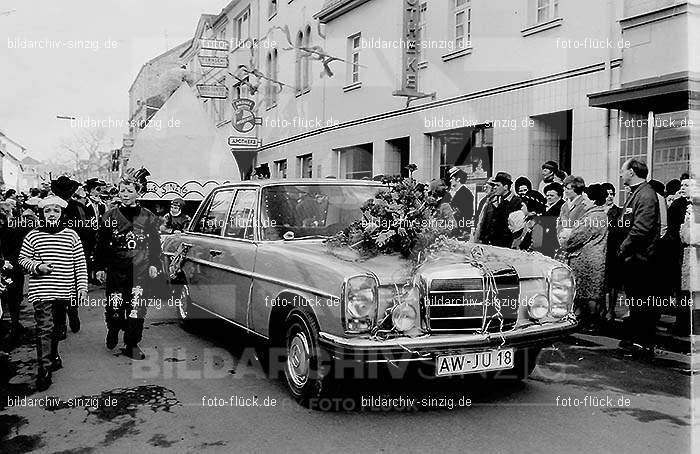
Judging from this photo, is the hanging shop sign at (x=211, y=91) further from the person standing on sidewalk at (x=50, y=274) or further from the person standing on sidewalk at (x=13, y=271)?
the person standing on sidewalk at (x=50, y=274)

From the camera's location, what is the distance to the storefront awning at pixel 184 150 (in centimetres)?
1847

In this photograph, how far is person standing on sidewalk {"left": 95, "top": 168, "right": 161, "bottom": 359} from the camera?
702 centimetres

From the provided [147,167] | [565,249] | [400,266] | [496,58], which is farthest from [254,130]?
[400,266]

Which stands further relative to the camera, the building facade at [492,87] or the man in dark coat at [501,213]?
the building facade at [492,87]

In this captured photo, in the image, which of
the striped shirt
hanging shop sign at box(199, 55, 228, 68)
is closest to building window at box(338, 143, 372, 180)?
hanging shop sign at box(199, 55, 228, 68)

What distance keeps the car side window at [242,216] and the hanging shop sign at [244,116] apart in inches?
840

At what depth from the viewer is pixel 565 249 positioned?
8.50 meters

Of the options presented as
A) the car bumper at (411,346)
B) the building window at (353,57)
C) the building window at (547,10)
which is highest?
the building window at (353,57)

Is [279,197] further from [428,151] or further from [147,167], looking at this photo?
[147,167]

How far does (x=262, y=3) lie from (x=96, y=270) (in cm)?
2395

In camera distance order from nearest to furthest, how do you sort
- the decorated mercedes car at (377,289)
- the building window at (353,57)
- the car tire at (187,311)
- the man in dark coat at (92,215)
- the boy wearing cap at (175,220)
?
the decorated mercedes car at (377,289), the car tire at (187,311), the man in dark coat at (92,215), the boy wearing cap at (175,220), the building window at (353,57)

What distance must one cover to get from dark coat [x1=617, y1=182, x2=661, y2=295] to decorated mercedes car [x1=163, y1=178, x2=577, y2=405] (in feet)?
5.70

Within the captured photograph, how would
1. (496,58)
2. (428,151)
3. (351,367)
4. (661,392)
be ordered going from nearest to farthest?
(351,367), (661,392), (496,58), (428,151)

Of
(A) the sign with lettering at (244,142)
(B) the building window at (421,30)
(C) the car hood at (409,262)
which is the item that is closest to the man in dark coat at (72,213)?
(C) the car hood at (409,262)
